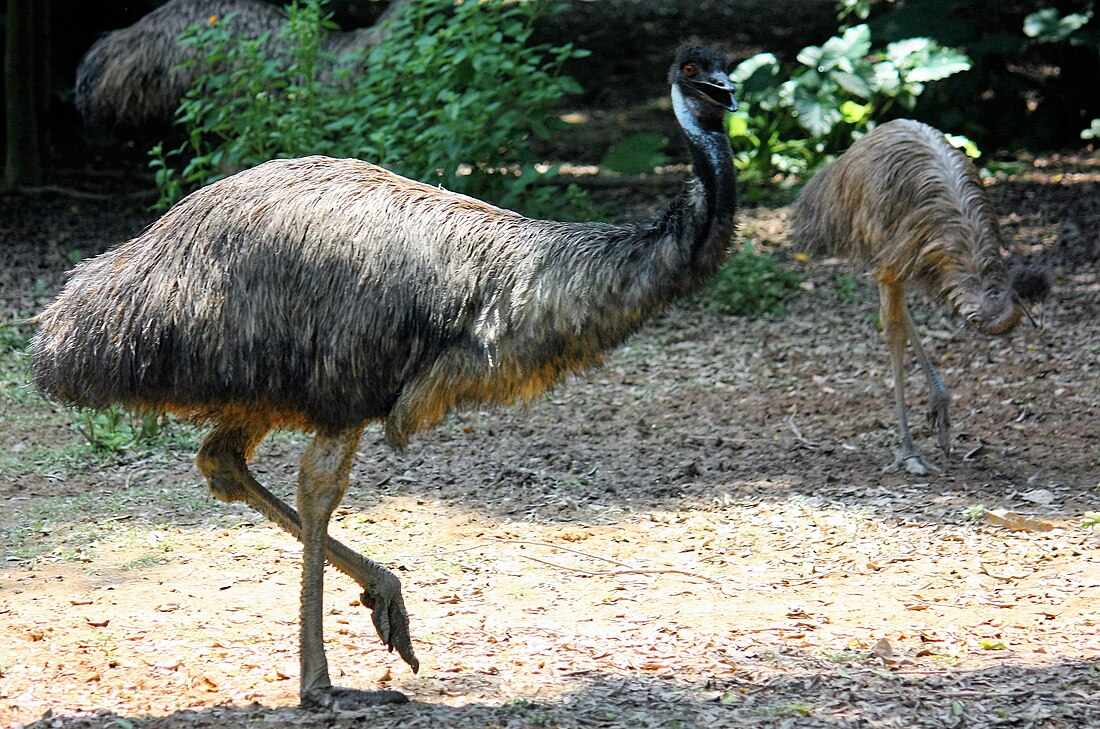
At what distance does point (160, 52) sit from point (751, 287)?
4.53m

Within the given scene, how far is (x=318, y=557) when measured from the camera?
12.1 feet

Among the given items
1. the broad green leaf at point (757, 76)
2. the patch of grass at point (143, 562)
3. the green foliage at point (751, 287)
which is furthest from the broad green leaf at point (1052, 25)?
the patch of grass at point (143, 562)

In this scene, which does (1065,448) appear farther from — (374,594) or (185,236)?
(185,236)

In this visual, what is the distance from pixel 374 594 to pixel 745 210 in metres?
6.68

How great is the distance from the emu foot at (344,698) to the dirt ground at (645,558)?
5 centimetres

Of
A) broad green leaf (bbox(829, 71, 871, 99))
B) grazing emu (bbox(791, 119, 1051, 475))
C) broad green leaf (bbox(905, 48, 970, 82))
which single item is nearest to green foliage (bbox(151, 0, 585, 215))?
grazing emu (bbox(791, 119, 1051, 475))

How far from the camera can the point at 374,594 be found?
153 inches

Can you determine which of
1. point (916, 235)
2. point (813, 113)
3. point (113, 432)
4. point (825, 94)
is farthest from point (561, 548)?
point (825, 94)

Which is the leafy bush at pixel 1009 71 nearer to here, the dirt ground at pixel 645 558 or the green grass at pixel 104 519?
the dirt ground at pixel 645 558

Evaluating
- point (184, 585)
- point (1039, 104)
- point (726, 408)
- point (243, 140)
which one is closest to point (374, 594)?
point (184, 585)

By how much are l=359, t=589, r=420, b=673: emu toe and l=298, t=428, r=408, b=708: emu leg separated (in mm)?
201

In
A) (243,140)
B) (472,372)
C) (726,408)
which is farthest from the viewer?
(243,140)

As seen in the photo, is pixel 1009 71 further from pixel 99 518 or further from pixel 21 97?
pixel 99 518

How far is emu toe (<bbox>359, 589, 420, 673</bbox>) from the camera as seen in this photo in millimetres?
3863
